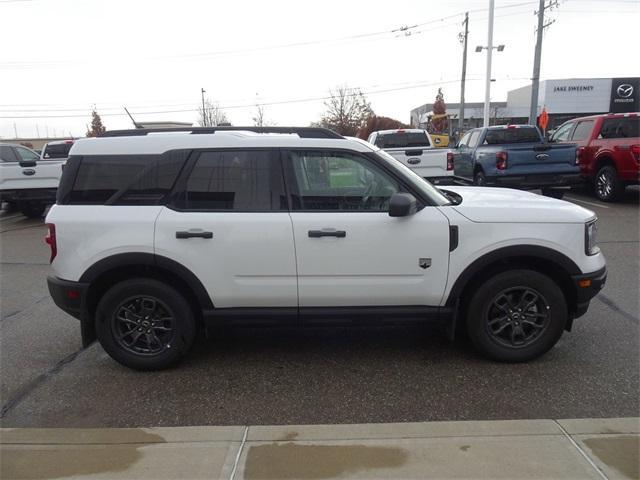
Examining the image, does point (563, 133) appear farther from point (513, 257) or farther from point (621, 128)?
point (513, 257)

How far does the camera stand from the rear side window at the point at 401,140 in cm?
1351

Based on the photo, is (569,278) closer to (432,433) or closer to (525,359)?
(525,359)

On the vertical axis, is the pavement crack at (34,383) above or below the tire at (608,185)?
below

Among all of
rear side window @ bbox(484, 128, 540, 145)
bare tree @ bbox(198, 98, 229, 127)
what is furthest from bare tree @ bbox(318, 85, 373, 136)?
rear side window @ bbox(484, 128, 540, 145)

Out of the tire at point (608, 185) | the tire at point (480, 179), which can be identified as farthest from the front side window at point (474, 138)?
the tire at point (608, 185)

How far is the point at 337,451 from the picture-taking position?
283 cm

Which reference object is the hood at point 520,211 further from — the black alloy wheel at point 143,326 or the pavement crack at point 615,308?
the black alloy wheel at point 143,326

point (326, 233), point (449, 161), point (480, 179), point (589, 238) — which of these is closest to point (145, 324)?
point (326, 233)

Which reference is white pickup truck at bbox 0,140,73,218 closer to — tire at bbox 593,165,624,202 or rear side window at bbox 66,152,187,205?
rear side window at bbox 66,152,187,205

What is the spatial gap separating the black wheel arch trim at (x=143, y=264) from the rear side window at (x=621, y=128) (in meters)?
11.1

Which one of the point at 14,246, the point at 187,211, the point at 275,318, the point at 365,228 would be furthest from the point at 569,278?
the point at 14,246

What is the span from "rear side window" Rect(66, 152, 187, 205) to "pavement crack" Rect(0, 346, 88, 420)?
4.65 feet

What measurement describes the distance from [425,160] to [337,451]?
9.11 metres

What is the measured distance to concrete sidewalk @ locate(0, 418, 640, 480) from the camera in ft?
8.63
